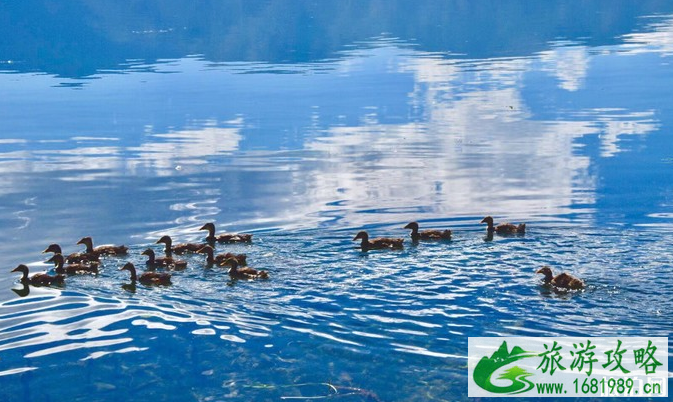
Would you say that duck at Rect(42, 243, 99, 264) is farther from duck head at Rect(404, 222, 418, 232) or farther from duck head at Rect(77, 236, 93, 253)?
duck head at Rect(404, 222, 418, 232)

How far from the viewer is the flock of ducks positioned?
16.7 m

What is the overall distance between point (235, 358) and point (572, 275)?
18.7 ft

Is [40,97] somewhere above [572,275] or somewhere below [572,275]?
above

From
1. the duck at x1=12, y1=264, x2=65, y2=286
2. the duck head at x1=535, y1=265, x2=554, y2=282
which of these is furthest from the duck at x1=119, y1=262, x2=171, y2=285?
the duck head at x1=535, y1=265, x2=554, y2=282

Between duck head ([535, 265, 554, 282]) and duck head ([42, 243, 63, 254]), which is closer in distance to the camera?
duck head ([535, 265, 554, 282])

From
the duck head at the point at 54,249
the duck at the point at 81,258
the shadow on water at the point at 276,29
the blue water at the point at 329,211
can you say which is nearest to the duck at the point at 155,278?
the blue water at the point at 329,211

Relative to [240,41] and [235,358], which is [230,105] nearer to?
[235,358]

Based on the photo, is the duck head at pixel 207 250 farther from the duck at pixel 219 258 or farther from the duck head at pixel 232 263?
the duck head at pixel 232 263

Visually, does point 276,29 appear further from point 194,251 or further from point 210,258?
point 210,258

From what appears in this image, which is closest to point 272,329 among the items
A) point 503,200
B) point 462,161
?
point 503,200

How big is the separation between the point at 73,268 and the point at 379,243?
212 inches

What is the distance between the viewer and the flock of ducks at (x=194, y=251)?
1666 cm

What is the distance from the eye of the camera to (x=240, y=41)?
75.8m

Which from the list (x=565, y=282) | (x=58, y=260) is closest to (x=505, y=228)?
(x=565, y=282)
